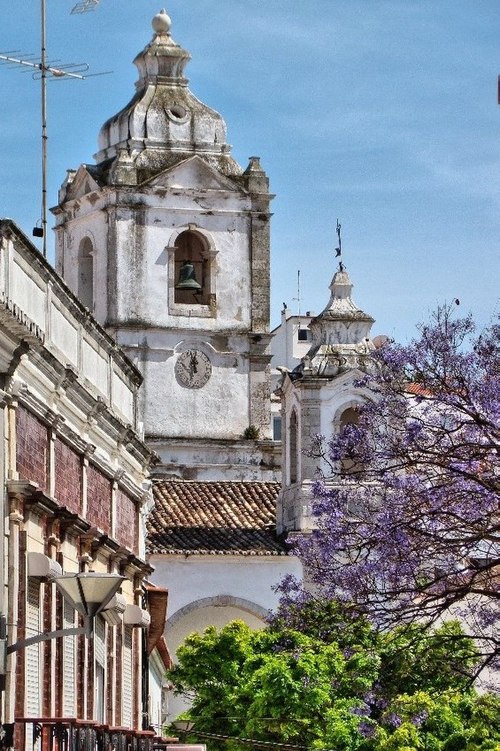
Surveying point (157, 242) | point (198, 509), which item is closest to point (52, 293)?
point (198, 509)

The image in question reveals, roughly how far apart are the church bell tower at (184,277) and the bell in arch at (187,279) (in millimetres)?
43

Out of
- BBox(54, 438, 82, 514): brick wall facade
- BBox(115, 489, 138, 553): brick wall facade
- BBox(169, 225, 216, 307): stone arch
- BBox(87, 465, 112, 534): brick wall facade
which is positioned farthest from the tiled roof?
BBox(54, 438, 82, 514): brick wall facade

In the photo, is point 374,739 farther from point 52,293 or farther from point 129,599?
point 52,293

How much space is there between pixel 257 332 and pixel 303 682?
16168mm

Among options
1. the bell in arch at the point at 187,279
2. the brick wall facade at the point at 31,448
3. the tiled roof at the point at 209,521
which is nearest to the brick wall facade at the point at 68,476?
the brick wall facade at the point at 31,448

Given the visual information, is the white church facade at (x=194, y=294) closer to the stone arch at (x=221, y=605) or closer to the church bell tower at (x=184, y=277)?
the church bell tower at (x=184, y=277)

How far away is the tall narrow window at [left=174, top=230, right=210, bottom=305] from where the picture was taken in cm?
5353

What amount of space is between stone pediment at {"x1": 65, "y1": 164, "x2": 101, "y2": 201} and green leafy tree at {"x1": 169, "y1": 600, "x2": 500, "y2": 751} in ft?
47.1

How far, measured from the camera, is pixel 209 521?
162 ft

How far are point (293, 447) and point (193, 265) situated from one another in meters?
5.13

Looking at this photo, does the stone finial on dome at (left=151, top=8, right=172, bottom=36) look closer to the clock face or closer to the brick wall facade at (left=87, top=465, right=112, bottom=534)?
the clock face

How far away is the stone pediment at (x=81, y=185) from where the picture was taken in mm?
53594

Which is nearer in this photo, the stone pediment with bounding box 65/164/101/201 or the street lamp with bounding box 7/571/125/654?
the street lamp with bounding box 7/571/125/654

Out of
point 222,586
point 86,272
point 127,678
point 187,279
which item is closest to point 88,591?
point 127,678
